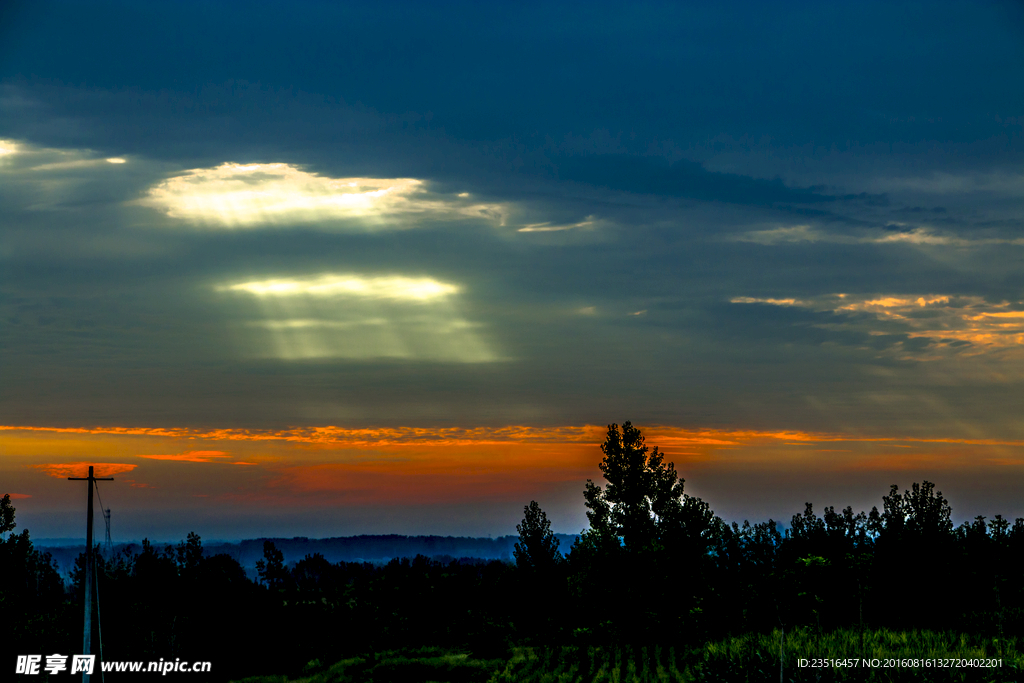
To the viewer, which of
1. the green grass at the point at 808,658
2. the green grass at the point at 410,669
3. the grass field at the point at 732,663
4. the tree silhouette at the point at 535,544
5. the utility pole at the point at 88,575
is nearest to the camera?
the green grass at the point at 808,658

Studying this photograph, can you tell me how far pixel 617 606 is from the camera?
48.6m

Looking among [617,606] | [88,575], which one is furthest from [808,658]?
[88,575]

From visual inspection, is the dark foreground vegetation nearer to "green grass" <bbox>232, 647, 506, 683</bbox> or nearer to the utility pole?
"green grass" <bbox>232, 647, 506, 683</bbox>

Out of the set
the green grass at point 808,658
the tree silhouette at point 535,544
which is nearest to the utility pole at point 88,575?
the green grass at point 808,658

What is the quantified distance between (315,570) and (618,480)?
85.6 metres

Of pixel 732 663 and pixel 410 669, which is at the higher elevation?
pixel 732 663

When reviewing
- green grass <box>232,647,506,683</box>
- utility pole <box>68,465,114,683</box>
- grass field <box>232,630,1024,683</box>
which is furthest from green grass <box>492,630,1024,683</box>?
utility pole <box>68,465,114,683</box>

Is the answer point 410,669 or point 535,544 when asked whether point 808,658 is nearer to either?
point 410,669

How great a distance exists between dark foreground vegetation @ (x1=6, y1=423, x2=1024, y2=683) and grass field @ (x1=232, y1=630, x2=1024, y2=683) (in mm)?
108

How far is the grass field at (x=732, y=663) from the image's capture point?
2611cm

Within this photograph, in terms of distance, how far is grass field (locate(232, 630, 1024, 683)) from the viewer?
85.7ft

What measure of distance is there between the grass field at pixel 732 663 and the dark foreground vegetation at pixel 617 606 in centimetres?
11

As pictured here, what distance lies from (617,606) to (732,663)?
16.5 m

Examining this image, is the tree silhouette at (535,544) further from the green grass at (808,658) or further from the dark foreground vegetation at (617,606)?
the green grass at (808,658)
